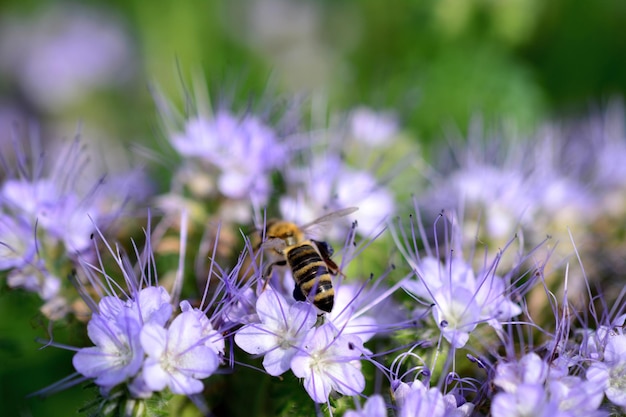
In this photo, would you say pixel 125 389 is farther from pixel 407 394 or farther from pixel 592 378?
pixel 592 378

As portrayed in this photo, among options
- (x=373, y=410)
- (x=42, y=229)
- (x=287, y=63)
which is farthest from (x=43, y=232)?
(x=287, y=63)

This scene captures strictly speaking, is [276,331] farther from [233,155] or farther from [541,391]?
[233,155]

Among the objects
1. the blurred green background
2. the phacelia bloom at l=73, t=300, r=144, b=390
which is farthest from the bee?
the blurred green background

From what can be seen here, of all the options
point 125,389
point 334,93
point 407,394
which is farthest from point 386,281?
point 334,93

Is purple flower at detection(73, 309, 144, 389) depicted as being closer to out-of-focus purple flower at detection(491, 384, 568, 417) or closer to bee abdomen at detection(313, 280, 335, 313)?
bee abdomen at detection(313, 280, 335, 313)

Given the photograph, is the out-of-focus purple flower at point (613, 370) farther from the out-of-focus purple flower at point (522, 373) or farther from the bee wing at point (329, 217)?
the bee wing at point (329, 217)

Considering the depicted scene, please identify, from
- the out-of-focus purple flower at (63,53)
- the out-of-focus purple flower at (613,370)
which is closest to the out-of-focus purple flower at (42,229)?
the out-of-focus purple flower at (613,370)
